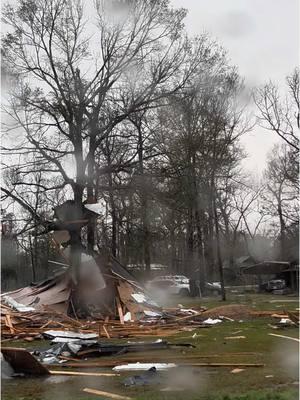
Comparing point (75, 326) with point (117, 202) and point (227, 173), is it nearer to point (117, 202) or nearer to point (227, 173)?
point (117, 202)

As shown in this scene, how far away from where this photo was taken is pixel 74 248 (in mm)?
21953

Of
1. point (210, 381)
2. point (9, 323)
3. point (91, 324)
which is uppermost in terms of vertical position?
point (210, 381)

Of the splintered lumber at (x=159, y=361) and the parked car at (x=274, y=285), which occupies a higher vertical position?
the splintered lumber at (x=159, y=361)

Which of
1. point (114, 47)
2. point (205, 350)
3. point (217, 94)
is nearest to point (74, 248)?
point (114, 47)

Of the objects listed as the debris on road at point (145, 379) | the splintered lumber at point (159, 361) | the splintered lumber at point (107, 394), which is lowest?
the splintered lumber at point (159, 361)

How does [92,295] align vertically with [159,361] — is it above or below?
above

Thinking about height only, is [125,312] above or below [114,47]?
below

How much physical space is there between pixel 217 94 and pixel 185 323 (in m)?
18.2

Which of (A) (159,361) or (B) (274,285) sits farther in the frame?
(B) (274,285)

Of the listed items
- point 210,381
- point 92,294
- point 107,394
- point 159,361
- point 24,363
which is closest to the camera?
point 107,394

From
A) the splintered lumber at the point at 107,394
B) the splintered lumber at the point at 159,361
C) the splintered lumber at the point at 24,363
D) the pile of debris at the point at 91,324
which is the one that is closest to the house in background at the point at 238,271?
the pile of debris at the point at 91,324

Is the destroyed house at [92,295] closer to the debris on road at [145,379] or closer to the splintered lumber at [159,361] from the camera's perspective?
the splintered lumber at [159,361]

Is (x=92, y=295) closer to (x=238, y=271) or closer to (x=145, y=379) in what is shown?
(x=145, y=379)

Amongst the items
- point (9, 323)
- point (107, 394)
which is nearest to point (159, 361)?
point (107, 394)
